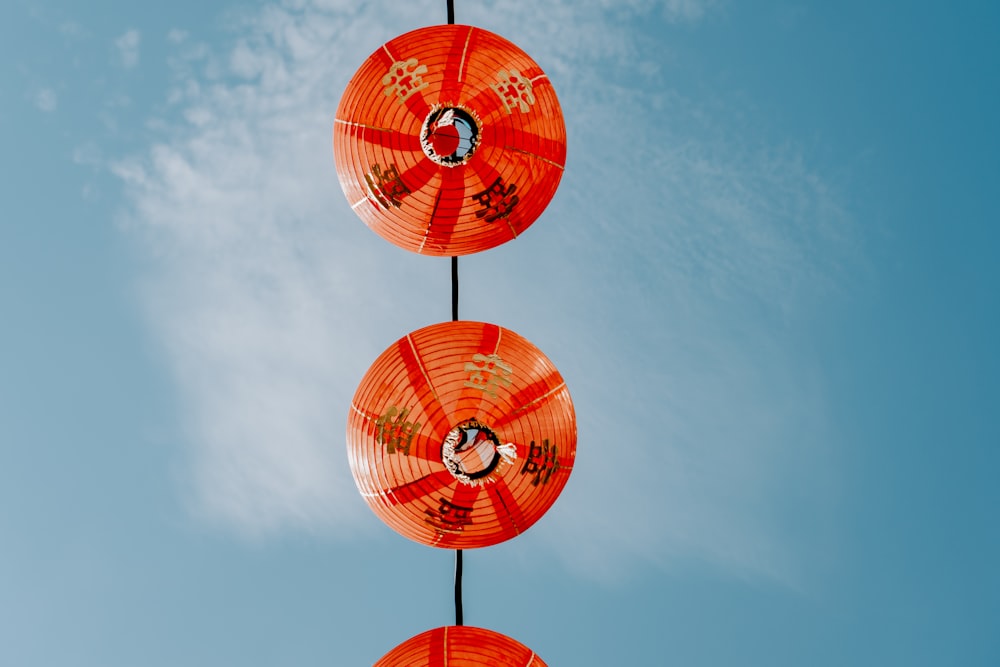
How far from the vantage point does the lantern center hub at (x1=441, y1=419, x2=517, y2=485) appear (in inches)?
163

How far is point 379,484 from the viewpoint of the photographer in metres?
4.21

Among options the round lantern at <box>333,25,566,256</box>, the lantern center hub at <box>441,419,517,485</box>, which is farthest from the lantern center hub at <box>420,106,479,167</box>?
the lantern center hub at <box>441,419,517,485</box>

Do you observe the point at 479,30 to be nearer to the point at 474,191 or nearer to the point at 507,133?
the point at 507,133

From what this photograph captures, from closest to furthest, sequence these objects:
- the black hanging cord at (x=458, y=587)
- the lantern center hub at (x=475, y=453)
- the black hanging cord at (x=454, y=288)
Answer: the lantern center hub at (x=475, y=453)
the black hanging cord at (x=458, y=587)
the black hanging cord at (x=454, y=288)

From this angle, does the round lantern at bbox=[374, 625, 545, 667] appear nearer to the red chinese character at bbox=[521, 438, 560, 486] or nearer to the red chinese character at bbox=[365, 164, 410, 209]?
the red chinese character at bbox=[521, 438, 560, 486]

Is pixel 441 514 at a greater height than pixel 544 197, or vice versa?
pixel 544 197

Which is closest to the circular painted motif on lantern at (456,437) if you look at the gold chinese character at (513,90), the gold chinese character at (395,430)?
the gold chinese character at (395,430)

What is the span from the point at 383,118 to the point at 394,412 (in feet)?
5.01

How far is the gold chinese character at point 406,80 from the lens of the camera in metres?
4.25

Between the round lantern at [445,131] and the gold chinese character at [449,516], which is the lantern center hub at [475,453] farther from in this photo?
the round lantern at [445,131]

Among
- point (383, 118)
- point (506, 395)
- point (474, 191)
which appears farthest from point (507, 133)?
point (506, 395)

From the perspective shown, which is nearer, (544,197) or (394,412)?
(394,412)

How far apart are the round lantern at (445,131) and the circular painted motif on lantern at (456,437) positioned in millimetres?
669

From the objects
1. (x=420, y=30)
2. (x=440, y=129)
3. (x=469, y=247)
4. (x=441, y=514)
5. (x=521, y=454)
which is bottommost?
(x=441, y=514)
